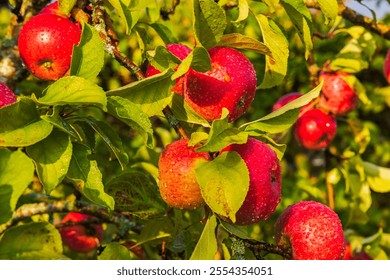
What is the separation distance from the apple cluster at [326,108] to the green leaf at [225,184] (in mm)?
1139

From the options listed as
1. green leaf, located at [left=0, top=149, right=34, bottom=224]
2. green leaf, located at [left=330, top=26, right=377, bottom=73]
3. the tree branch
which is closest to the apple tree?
green leaf, located at [left=0, top=149, right=34, bottom=224]

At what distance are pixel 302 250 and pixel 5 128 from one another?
59 centimetres

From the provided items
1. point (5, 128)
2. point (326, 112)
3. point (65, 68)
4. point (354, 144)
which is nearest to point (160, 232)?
point (65, 68)

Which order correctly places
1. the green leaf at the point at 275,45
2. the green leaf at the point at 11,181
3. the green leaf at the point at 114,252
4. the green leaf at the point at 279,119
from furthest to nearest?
1. the green leaf at the point at 275,45
2. the green leaf at the point at 114,252
3. the green leaf at the point at 279,119
4. the green leaf at the point at 11,181

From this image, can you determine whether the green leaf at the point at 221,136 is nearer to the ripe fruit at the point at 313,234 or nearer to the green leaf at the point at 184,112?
the green leaf at the point at 184,112

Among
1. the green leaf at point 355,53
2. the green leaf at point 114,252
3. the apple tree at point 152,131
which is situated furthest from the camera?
the green leaf at point 355,53

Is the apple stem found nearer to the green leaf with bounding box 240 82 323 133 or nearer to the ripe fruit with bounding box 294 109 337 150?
the green leaf with bounding box 240 82 323 133

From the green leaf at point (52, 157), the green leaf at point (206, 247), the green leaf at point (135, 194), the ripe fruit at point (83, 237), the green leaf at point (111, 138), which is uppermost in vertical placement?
the green leaf at point (52, 157)

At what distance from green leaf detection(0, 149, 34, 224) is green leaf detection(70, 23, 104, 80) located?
24 centimetres

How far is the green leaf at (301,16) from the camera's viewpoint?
1316 mm

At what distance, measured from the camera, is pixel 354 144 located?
2453mm

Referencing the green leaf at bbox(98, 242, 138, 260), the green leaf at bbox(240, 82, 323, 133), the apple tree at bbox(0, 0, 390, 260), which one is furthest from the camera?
the green leaf at bbox(98, 242, 138, 260)

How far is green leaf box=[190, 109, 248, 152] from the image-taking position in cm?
104

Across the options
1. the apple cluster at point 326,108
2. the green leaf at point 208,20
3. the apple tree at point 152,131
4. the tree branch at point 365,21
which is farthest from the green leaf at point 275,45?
the apple cluster at point 326,108
